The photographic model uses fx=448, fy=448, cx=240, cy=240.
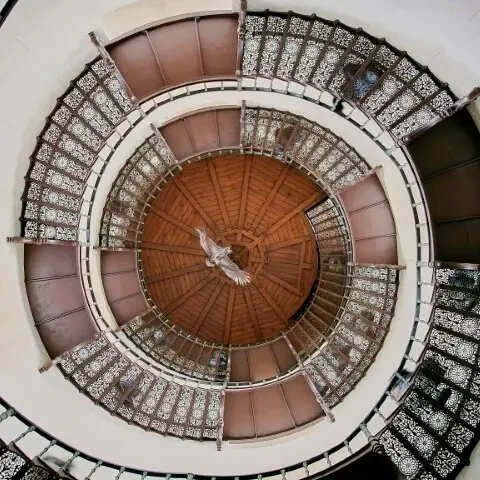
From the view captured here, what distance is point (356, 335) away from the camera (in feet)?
37.8

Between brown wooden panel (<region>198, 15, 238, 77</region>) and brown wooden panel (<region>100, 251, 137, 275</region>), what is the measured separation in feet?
17.1

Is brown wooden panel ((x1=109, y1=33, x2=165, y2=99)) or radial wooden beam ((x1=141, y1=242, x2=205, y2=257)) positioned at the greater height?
brown wooden panel ((x1=109, y1=33, x2=165, y2=99))

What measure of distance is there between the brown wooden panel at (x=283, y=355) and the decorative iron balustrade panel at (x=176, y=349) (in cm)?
146

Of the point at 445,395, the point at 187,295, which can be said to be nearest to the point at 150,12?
the point at 187,295

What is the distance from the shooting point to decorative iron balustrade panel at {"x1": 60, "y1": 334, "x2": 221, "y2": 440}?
36.6 feet

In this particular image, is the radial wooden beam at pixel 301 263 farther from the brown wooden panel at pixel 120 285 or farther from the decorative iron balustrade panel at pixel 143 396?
the brown wooden panel at pixel 120 285

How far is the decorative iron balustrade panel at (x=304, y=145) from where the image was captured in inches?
424

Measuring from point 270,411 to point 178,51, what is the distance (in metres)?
9.03

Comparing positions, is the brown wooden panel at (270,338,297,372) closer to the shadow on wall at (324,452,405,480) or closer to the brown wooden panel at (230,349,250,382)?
the brown wooden panel at (230,349,250,382)

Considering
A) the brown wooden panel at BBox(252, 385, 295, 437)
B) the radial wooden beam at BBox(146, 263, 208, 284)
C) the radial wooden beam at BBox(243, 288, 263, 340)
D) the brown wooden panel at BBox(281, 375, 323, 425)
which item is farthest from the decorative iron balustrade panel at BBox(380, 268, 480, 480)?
the radial wooden beam at BBox(146, 263, 208, 284)

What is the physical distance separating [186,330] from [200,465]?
171 inches

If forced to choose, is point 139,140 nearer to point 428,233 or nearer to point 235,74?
point 235,74

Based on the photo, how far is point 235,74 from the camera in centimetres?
950

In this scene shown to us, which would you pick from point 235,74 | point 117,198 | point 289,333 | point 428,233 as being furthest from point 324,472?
point 235,74
